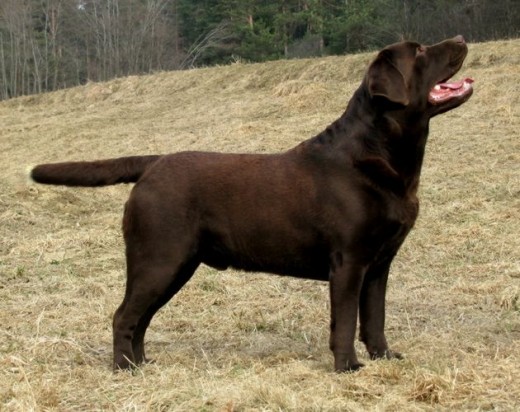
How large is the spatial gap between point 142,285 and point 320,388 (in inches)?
52.9

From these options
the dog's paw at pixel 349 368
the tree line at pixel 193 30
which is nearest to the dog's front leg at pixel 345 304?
the dog's paw at pixel 349 368

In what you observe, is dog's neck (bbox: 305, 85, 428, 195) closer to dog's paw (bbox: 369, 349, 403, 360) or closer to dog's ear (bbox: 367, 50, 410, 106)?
dog's ear (bbox: 367, 50, 410, 106)

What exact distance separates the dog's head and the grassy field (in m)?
1.54

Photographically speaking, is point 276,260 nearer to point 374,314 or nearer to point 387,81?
point 374,314

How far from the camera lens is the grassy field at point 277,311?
4.15 meters

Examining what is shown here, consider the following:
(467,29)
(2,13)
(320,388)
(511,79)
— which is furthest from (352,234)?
(2,13)

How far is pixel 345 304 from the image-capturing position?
4.70 meters

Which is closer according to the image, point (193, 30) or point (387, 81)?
point (387, 81)

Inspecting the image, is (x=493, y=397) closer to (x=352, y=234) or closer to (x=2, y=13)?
(x=352, y=234)

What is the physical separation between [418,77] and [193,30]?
56.2m

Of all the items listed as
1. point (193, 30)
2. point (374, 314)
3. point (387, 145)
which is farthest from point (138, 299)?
point (193, 30)

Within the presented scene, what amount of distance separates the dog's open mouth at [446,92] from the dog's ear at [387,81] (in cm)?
23

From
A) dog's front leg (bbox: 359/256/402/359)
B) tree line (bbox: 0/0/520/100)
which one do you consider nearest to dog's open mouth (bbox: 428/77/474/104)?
dog's front leg (bbox: 359/256/402/359)

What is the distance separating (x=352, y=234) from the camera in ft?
15.3
